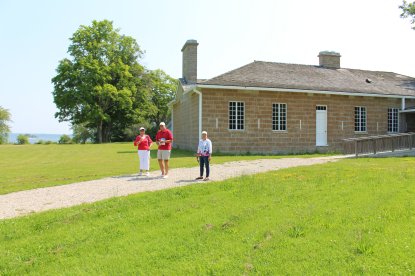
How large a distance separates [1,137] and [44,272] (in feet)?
191

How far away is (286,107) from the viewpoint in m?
22.1

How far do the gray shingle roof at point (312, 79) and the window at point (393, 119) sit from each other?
115 cm

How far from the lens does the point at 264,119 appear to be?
850 inches

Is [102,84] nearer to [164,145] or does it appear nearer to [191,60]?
[191,60]

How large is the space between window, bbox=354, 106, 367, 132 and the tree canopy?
2807cm

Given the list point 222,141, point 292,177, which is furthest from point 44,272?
point 222,141

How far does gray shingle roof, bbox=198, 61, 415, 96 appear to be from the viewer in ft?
70.7

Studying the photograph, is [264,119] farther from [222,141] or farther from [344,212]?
[344,212]

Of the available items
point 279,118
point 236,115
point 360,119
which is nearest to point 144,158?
point 236,115

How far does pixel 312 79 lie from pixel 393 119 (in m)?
6.02

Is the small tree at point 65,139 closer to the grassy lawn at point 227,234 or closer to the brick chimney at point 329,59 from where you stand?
the brick chimney at point 329,59

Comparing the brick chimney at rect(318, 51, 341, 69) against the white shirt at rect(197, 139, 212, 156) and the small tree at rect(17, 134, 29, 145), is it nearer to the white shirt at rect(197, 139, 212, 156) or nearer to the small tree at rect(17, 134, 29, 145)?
the white shirt at rect(197, 139, 212, 156)

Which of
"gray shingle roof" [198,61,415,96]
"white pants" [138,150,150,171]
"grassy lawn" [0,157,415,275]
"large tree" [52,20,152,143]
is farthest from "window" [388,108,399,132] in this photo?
"large tree" [52,20,152,143]

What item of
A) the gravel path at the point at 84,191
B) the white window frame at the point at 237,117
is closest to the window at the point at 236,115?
the white window frame at the point at 237,117
